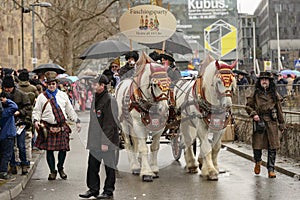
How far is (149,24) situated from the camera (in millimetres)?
14719

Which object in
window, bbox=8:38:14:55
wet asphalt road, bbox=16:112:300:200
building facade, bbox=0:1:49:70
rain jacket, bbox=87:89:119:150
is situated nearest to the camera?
rain jacket, bbox=87:89:119:150

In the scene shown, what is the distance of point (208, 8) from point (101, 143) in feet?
225

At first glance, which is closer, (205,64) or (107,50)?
(205,64)

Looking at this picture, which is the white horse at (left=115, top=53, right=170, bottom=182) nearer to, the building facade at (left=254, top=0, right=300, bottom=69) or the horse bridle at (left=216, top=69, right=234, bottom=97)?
the horse bridle at (left=216, top=69, right=234, bottom=97)

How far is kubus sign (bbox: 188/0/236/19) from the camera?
253 feet

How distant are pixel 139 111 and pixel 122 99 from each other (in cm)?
82

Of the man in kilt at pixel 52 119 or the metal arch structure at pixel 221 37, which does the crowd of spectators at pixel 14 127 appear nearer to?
the man in kilt at pixel 52 119

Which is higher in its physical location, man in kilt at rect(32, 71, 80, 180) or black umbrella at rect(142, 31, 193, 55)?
black umbrella at rect(142, 31, 193, 55)

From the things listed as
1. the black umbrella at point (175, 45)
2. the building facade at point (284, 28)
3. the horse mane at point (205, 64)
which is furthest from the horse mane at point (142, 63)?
the building facade at point (284, 28)

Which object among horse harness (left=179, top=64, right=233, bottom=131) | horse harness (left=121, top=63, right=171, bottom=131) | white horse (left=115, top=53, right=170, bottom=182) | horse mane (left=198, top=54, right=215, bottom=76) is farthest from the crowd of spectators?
horse mane (left=198, top=54, right=215, bottom=76)

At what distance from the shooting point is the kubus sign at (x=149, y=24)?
14734mm

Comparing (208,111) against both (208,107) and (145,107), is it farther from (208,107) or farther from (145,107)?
(145,107)

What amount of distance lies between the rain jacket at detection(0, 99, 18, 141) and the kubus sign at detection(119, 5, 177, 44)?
162 inches

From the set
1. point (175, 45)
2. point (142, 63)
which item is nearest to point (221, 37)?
point (175, 45)
